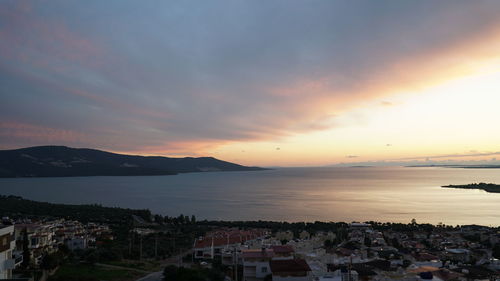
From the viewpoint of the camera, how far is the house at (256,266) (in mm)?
12719

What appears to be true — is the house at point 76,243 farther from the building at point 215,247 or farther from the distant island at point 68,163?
the distant island at point 68,163

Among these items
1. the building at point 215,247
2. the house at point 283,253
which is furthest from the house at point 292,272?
the building at point 215,247

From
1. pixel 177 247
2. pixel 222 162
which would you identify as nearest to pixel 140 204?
pixel 177 247

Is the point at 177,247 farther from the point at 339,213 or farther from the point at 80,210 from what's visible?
the point at 339,213

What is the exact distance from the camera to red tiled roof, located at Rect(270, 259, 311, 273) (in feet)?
37.5

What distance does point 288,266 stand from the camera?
11.8 meters

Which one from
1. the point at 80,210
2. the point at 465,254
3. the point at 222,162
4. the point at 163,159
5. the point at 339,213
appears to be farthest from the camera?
the point at 222,162

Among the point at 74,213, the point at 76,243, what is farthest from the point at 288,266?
the point at 74,213

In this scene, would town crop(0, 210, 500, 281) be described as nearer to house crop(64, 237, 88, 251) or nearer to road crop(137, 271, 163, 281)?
house crop(64, 237, 88, 251)

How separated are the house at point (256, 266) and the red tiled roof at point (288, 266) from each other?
38cm

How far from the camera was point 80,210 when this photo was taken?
37062 millimetres

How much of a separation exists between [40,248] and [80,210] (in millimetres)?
23142

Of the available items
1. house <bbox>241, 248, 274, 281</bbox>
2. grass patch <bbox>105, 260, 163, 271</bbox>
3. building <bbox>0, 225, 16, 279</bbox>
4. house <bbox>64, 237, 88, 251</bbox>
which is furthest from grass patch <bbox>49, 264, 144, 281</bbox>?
house <bbox>64, 237, 88, 251</bbox>

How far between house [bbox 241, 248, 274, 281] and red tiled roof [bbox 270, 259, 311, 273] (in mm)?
382
